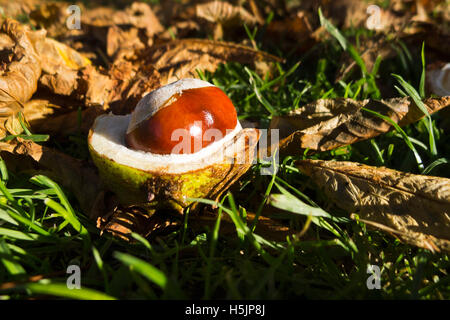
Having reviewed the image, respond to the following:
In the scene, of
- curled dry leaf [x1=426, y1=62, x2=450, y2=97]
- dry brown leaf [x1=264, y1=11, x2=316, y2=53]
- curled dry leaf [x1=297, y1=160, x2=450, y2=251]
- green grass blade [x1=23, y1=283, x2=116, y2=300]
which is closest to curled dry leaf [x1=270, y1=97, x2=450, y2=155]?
curled dry leaf [x1=297, y1=160, x2=450, y2=251]

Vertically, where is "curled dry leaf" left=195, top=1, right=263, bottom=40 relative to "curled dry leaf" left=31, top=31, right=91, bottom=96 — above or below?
above

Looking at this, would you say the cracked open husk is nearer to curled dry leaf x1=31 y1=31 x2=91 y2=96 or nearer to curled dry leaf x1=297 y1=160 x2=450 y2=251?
curled dry leaf x1=297 y1=160 x2=450 y2=251

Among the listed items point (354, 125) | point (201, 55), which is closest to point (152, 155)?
point (354, 125)

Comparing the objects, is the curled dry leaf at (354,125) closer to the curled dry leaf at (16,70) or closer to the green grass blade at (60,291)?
the green grass blade at (60,291)

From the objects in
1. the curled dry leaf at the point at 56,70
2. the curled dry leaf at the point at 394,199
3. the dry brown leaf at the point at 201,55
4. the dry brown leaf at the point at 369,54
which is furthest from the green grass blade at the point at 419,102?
the curled dry leaf at the point at 56,70

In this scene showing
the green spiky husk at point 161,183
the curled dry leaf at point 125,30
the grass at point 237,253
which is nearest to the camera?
the grass at point 237,253

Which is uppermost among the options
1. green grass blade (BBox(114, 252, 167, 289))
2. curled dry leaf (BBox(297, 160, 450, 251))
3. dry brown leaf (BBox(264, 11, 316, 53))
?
dry brown leaf (BBox(264, 11, 316, 53))

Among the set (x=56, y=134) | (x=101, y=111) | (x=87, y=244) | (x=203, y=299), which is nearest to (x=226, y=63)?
(x=101, y=111)

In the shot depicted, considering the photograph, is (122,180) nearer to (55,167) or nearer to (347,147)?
(55,167)
